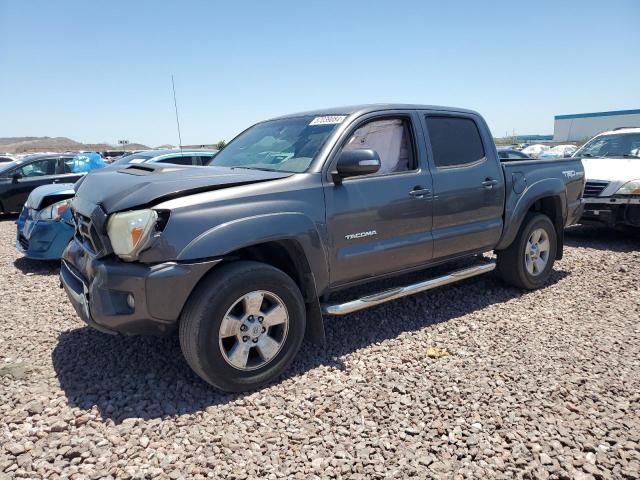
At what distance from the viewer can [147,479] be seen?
2344 millimetres

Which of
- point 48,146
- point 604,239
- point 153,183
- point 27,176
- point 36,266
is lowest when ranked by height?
point 604,239

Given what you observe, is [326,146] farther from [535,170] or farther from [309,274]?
[535,170]

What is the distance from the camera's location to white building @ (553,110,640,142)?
57.5m

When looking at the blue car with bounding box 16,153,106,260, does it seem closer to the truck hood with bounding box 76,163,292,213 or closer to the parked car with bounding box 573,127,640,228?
the truck hood with bounding box 76,163,292,213

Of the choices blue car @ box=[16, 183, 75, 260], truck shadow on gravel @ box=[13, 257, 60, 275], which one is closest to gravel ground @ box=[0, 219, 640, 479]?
blue car @ box=[16, 183, 75, 260]

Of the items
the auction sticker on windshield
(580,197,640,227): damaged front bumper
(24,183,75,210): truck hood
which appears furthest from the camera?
A: (580,197,640,227): damaged front bumper

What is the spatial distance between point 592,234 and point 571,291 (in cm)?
393

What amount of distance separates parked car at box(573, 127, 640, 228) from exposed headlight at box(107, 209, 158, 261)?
22.9ft

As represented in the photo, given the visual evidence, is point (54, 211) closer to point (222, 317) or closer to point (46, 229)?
point (46, 229)

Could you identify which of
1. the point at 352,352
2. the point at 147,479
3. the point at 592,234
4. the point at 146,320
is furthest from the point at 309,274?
the point at 592,234

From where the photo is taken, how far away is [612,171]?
7.48m

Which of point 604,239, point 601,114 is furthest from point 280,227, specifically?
point 601,114

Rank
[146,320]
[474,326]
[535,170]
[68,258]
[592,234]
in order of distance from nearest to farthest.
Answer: [146,320]
[68,258]
[474,326]
[535,170]
[592,234]

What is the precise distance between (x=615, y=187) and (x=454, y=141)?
4.20m
